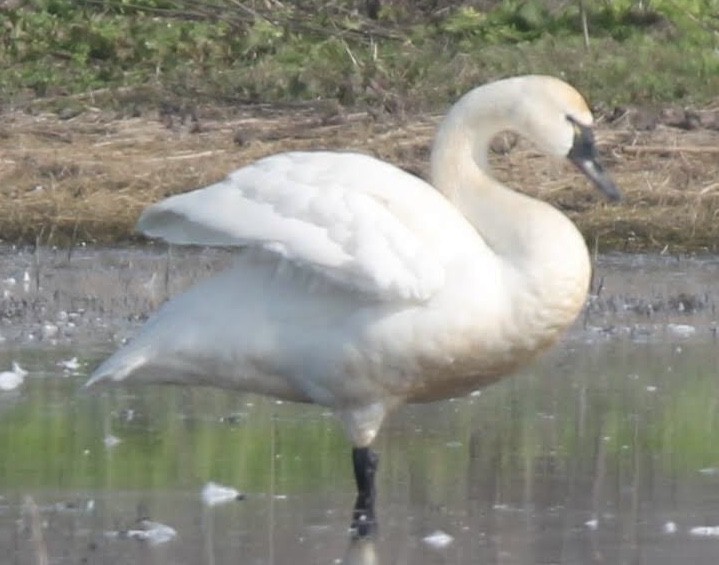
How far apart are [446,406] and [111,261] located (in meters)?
4.05

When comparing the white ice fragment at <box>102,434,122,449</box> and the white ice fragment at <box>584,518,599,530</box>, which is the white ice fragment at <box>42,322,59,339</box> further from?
the white ice fragment at <box>584,518,599,530</box>

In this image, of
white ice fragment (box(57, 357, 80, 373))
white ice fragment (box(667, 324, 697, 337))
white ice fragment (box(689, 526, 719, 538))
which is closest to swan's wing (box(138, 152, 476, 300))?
white ice fragment (box(689, 526, 719, 538))

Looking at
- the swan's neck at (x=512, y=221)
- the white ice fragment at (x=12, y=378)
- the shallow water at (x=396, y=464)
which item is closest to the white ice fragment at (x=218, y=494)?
the shallow water at (x=396, y=464)

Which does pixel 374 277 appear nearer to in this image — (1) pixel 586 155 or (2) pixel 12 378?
(1) pixel 586 155

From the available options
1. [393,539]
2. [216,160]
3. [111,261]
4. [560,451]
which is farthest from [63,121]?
[393,539]

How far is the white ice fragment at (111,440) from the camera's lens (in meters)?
7.60

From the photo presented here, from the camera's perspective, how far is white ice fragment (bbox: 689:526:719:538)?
6254 mm

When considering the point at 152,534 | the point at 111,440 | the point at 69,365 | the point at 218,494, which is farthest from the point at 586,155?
the point at 69,365

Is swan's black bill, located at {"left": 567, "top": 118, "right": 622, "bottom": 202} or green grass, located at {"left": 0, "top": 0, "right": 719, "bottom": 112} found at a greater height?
green grass, located at {"left": 0, "top": 0, "right": 719, "bottom": 112}

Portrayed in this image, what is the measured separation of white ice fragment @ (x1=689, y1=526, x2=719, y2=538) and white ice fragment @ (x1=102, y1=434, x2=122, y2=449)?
6.79 ft

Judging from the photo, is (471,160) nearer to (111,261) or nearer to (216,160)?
(111,261)

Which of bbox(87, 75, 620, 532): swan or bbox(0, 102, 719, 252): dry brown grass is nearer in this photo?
bbox(87, 75, 620, 532): swan

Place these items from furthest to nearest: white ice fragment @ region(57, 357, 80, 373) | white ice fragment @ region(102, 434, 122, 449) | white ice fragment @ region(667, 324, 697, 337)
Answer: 1. white ice fragment @ region(667, 324, 697, 337)
2. white ice fragment @ region(57, 357, 80, 373)
3. white ice fragment @ region(102, 434, 122, 449)

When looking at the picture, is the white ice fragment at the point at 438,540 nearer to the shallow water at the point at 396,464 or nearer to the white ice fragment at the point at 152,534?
the shallow water at the point at 396,464
